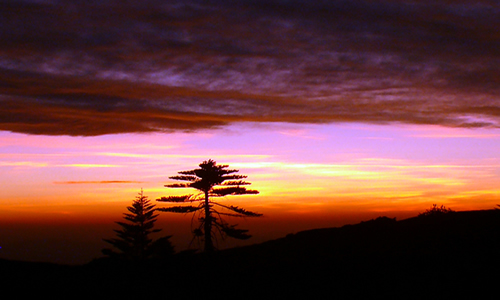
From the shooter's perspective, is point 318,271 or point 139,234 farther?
point 139,234

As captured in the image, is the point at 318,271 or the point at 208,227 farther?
the point at 208,227

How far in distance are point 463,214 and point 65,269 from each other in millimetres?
12447

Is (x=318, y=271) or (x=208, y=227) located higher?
(x=208, y=227)

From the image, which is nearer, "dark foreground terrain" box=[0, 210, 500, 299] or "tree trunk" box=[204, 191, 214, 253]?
"dark foreground terrain" box=[0, 210, 500, 299]

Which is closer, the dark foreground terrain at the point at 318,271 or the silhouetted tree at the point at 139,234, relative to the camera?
the dark foreground terrain at the point at 318,271

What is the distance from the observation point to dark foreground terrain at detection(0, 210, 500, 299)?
7887 mm

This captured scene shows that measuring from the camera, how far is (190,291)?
8.31 metres

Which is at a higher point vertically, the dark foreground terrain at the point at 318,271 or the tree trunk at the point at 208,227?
the tree trunk at the point at 208,227

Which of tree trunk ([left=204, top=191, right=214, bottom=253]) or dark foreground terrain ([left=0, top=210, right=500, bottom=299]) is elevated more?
tree trunk ([left=204, top=191, right=214, bottom=253])

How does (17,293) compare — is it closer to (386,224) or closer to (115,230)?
(386,224)

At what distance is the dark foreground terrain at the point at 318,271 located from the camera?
7.89m

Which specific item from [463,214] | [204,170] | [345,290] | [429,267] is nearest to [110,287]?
[345,290]

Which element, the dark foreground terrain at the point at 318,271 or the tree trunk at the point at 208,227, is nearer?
the dark foreground terrain at the point at 318,271

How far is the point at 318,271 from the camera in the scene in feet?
30.0
